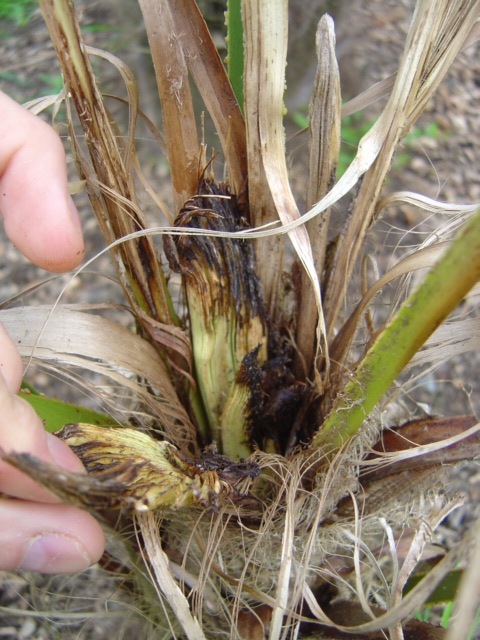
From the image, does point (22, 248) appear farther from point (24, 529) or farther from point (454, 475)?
point (454, 475)

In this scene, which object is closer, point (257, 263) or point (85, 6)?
point (257, 263)

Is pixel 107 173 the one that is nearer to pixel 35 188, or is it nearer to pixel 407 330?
pixel 35 188

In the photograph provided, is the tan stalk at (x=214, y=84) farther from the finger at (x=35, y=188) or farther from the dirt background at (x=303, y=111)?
the dirt background at (x=303, y=111)

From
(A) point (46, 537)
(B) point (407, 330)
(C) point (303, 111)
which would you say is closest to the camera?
(B) point (407, 330)

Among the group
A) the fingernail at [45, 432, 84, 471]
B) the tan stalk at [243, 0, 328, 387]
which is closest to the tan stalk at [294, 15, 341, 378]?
the tan stalk at [243, 0, 328, 387]

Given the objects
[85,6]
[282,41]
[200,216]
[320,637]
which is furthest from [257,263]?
[85,6]

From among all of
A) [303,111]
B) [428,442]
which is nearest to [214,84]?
[428,442]
